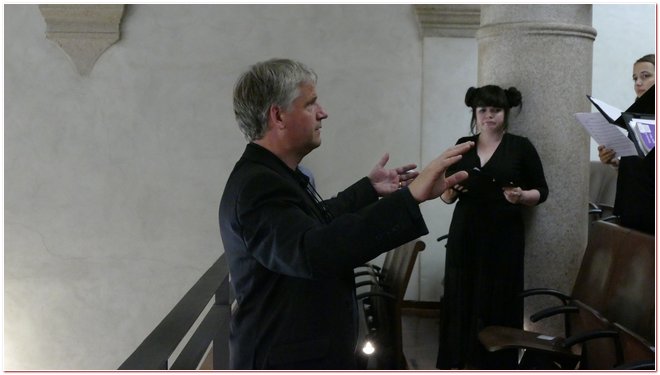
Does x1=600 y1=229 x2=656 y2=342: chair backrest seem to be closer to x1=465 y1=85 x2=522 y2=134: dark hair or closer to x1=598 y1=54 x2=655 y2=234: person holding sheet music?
x1=598 y1=54 x2=655 y2=234: person holding sheet music

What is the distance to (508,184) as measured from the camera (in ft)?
11.9

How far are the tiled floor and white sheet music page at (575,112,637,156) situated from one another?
6.25 ft

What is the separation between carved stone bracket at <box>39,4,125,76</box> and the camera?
261 inches

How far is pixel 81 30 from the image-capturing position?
21.8ft

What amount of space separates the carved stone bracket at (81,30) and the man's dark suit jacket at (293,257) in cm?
536

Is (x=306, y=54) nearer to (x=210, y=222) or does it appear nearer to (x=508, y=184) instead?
(x=210, y=222)

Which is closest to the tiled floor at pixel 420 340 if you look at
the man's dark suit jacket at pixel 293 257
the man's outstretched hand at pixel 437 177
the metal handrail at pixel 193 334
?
the metal handrail at pixel 193 334

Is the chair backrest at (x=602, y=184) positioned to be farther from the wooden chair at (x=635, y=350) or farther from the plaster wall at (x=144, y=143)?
the wooden chair at (x=635, y=350)

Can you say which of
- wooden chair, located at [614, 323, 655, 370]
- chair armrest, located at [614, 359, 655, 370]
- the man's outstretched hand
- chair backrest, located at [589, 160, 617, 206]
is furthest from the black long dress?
chair backrest, located at [589, 160, 617, 206]

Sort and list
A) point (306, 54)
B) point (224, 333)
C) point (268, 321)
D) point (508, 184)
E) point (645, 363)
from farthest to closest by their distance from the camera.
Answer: point (306, 54) → point (508, 184) → point (224, 333) → point (645, 363) → point (268, 321)

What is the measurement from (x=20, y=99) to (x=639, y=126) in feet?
18.4

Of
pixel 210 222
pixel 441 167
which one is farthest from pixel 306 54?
pixel 441 167

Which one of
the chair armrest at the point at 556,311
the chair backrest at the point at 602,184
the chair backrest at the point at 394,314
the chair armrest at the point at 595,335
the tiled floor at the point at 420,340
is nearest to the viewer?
the chair armrest at the point at 595,335

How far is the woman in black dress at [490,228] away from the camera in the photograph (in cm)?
366
